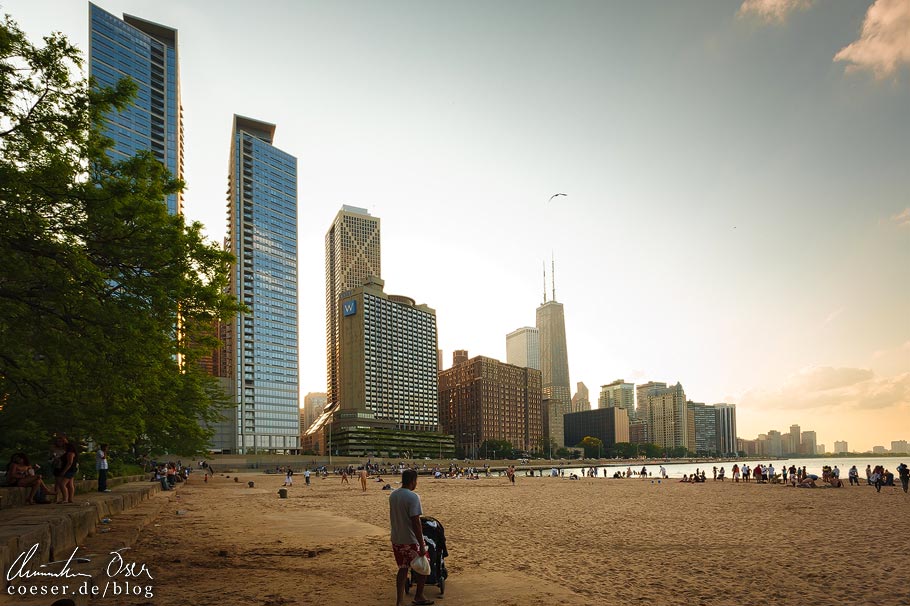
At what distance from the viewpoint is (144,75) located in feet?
527

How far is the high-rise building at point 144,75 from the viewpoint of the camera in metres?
151

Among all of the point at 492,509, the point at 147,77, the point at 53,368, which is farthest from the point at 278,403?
the point at 53,368

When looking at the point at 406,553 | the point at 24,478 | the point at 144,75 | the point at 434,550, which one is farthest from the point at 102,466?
the point at 144,75

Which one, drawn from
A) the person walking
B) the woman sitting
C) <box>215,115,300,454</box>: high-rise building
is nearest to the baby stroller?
the woman sitting

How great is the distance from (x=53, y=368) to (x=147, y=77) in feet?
585

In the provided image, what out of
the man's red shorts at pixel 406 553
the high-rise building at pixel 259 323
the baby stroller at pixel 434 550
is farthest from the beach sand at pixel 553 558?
the high-rise building at pixel 259 323

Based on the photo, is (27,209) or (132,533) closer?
(27,209)

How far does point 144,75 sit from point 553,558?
183949mm

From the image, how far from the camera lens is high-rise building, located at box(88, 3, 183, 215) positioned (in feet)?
495

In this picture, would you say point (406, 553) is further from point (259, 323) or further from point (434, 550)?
point (259, 323)

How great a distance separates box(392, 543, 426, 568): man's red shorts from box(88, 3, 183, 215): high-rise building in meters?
158

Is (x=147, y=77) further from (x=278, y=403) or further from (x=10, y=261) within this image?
(x=10, y=261)

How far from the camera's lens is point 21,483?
15.7 metres

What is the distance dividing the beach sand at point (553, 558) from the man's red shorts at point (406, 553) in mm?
1274
